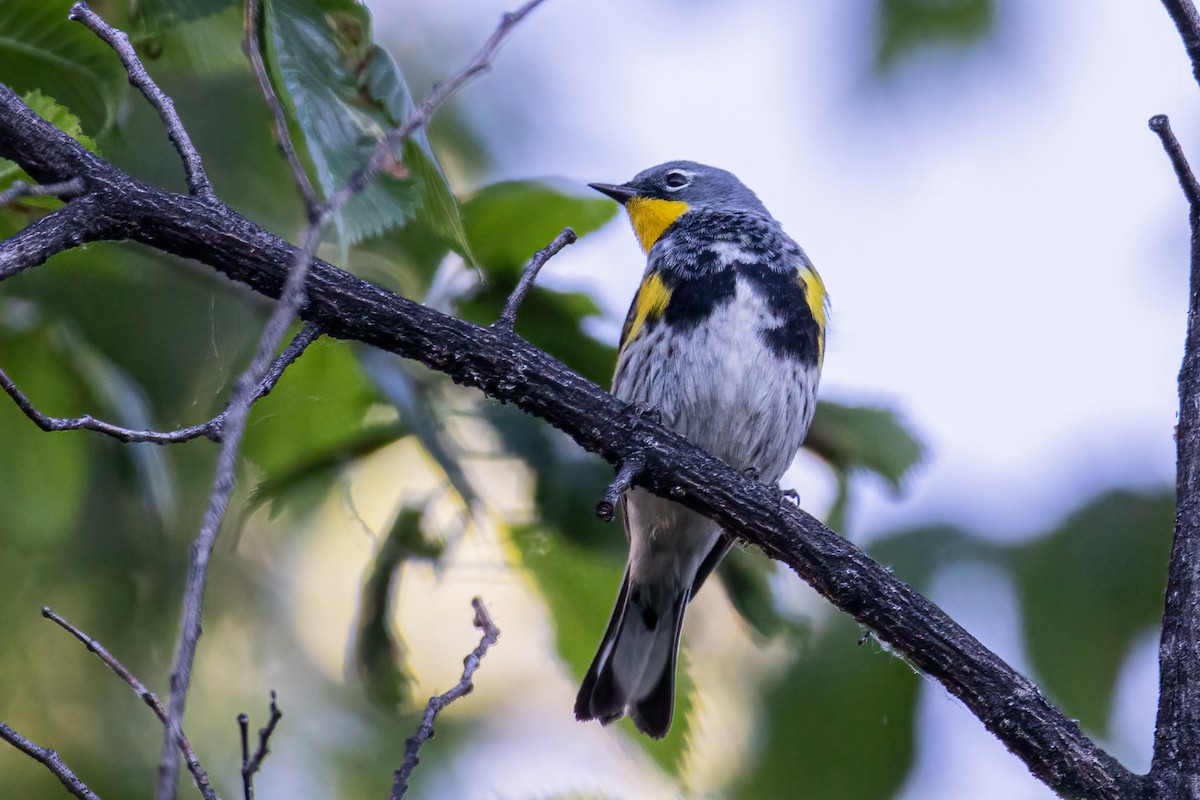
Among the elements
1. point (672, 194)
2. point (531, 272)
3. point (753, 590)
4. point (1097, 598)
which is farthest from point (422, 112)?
point (672, 194)

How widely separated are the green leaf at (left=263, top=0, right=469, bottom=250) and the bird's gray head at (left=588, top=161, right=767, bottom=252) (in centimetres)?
327

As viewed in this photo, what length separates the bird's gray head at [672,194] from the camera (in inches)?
259

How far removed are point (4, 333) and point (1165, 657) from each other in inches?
136

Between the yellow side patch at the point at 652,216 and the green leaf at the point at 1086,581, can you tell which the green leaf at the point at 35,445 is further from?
the yellow side patch at the point at 652,216

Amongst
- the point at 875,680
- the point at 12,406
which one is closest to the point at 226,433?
the point at 12,406

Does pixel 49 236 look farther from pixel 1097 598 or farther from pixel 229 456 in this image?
pixel 1097 598

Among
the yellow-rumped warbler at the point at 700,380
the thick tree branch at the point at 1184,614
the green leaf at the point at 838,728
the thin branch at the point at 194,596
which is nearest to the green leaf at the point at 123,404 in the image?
the yellow-rumped warbler at the point at 700,380

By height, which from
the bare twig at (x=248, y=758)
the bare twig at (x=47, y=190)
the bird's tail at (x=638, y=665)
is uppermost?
the bare twig at (x=47, y=190)

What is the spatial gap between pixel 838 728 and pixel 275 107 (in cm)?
338

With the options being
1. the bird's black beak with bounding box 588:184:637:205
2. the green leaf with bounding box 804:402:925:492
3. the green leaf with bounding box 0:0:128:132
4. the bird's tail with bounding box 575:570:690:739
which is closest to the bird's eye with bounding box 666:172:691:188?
the bird's black beak with bounding box 588:184:637:205

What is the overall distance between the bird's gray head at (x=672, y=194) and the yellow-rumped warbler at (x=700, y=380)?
620 mm

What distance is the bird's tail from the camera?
455cm

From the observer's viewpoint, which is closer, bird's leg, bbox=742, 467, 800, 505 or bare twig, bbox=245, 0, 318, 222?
bare twig, bbox=245, 0, 318, 222

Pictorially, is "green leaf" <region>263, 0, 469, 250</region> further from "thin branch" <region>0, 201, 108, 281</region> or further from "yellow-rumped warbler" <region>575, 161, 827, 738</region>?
"yellow-rumped warbler" <region>575, 161, 827, 738</region>
